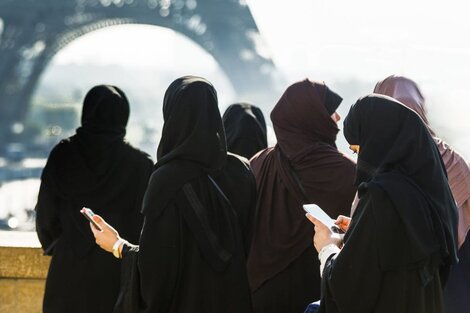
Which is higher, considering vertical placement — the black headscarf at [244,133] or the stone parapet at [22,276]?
the black headscarf at [244,133]

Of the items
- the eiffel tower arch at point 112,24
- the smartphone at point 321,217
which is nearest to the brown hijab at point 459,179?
the smartphone at point 321,217

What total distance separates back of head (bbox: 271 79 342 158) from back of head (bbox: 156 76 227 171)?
2.21 feet

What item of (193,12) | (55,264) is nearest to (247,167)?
(55,264)

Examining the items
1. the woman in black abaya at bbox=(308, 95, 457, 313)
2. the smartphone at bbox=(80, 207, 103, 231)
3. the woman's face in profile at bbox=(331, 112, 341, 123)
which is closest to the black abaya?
the smartphone at bbox=(80, 207, 103, 231)

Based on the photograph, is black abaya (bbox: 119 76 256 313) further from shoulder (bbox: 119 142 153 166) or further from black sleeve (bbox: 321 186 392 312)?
shoulder (bbox: 119 142 153 166)

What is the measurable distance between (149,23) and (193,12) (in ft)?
7.72

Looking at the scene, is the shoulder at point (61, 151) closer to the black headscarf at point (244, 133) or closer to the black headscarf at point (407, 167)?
the black headscarf at point (244, 133)

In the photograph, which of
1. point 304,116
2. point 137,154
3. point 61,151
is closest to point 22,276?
point 61,151

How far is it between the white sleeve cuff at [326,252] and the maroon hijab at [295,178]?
65 centimetres

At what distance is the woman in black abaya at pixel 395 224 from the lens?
2.17m

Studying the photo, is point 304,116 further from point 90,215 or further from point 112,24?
point 112,24

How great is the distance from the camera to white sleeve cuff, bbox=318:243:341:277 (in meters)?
2.36

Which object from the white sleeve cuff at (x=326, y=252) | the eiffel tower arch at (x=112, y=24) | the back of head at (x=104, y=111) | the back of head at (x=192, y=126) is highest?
the back of head at (x=192, y=126)

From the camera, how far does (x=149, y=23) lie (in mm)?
35000
